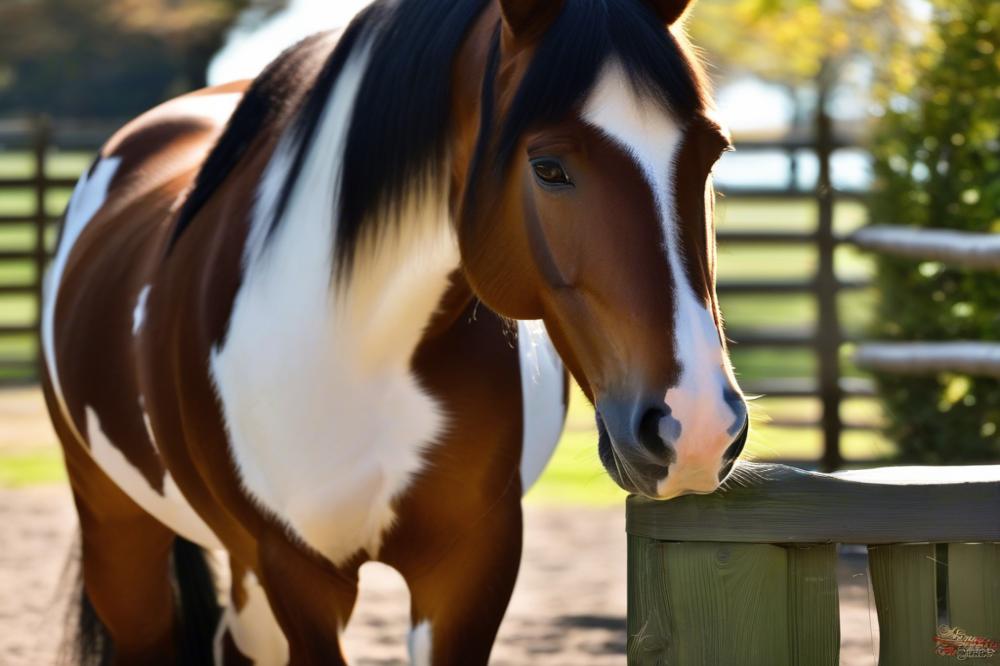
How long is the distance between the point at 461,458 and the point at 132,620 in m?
1.58

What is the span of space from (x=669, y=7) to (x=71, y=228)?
2.33 m

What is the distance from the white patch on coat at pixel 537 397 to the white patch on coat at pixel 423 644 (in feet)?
1.11

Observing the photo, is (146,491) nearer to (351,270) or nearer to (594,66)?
(351,270)

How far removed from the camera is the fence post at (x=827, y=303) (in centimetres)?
848

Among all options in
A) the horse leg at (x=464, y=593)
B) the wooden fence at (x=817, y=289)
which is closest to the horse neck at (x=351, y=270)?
the horse leg at (x=464, y=593)

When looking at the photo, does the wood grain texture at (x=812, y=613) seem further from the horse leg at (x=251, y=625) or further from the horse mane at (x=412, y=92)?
the horse leg at (x=251, y=625)

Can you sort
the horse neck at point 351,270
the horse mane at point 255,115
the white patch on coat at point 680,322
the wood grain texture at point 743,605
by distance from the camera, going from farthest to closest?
the horse mane at point 255,115, the horse neck at point 351,270, the wood grain texture at point 743,605, the white patch on coat at point 680,322

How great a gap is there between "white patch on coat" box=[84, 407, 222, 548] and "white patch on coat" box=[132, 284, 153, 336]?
1.11 ft

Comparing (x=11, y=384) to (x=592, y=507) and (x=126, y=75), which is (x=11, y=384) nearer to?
(x=592, y=507)

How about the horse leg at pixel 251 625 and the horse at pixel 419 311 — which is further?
→ the horse leg at pixel 251 625

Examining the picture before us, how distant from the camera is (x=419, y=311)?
7.77ft

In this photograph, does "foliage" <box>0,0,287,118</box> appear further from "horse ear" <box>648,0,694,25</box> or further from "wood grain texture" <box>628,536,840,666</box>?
"wood grain texture" <box>628,536,840,666</box>

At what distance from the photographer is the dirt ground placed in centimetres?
448

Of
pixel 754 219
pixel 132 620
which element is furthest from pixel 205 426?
pixel 754 219
